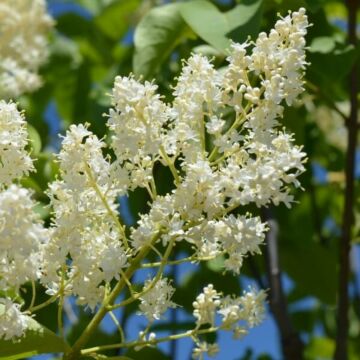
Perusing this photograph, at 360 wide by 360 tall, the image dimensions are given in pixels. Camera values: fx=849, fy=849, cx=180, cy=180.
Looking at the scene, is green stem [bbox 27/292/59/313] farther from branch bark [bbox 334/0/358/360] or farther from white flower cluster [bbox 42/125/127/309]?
branch bark [bbox 334/0/358/360]

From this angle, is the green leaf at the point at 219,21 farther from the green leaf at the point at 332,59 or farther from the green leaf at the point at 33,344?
the green leaf at the point at 33,344

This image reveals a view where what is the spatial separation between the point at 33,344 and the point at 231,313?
37 cm

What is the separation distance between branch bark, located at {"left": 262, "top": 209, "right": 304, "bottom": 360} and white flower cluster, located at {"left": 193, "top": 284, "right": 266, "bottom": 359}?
A: 84 cm

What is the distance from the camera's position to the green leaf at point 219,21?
6.50ft

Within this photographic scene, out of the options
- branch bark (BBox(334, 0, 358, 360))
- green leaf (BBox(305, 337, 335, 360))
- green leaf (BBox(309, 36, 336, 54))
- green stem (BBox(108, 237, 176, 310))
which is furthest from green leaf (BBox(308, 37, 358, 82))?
green leaf (BBox(305, 337, 335, 360))

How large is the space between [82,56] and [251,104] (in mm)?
2559

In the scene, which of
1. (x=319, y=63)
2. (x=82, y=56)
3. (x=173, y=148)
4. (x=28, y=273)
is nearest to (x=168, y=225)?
(x=173, y=148)

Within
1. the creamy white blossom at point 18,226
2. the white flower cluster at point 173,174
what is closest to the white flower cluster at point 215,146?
the white flower cluster at point 173,174

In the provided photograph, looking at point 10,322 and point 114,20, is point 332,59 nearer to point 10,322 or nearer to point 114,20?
point 10,322

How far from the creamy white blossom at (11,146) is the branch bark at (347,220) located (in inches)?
45.7

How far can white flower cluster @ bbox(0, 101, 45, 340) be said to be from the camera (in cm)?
131

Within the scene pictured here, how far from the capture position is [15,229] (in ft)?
4.31

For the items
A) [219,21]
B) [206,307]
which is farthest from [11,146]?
[219,21]

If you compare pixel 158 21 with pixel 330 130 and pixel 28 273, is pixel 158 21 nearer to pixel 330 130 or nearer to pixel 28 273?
pixel 28 273
